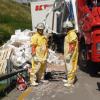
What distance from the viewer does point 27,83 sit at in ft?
50.0

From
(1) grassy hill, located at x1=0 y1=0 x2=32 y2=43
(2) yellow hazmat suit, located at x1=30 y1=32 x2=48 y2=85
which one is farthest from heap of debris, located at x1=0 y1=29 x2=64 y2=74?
(1) grassy hill, located at x1=0 y1=0 x2=32 y2=43

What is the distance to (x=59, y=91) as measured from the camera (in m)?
14.1

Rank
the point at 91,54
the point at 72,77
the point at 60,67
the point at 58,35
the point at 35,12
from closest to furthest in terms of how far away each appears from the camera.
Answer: the point at 72,77 < the point at 91,54 < the point at 60,67 < the point at 58,35 < the point at 35,12

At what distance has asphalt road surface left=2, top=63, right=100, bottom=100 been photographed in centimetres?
1311

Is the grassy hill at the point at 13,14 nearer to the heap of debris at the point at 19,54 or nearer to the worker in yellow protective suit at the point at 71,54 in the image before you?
the heap of debris at the point at 19,54

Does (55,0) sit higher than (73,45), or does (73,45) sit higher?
(55,0)

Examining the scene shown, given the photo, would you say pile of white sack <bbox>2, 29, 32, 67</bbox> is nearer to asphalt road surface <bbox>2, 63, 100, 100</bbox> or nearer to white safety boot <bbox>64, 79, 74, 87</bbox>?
asphalt road surface <bbox>2, 63, 100, 100</bbox>

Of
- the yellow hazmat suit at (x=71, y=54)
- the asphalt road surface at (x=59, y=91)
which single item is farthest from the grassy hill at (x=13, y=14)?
the yellow hazmat suit at (x=71, y=54)

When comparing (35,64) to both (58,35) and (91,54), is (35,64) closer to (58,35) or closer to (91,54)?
(91,54)

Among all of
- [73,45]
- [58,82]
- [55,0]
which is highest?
[55,0]

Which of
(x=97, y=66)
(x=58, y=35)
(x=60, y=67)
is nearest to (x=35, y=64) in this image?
(x=97, y=66)

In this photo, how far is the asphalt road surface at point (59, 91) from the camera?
43.0 feet

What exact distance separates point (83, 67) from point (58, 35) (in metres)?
5.51

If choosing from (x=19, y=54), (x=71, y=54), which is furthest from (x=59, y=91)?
(x=19, y=54)
